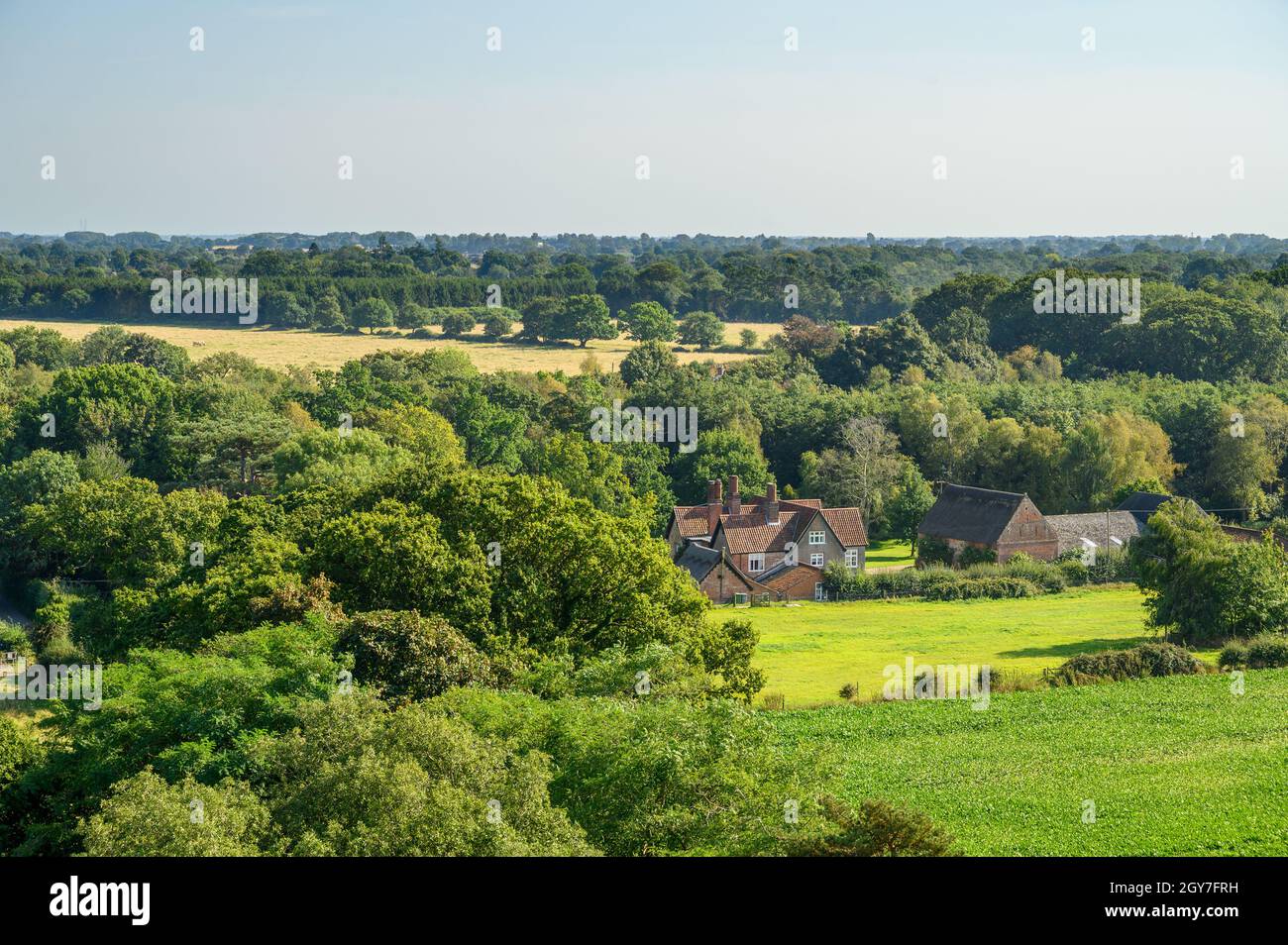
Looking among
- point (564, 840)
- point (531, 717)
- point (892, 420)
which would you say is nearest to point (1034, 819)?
point (531, 717)

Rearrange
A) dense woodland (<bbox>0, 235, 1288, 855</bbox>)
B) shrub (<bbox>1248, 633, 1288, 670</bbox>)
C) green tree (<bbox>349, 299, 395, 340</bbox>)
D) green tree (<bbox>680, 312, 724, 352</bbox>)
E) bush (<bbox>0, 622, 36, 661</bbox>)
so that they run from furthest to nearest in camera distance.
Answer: green tree (<bbox>349, 299, 395, 340</bbox>)
green tree (<bbox>680, 312, 724, 352</bbox>)
shrub (<bbox>1248, 633, 1288, 670</bbox>)
bush (<bbox>0, 622, 36, 661</bbox>)
dense woodland (<bbox>0, 235, 1288, 855</bbox>)

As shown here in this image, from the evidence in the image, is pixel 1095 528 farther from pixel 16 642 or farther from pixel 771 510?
→ pixel 16 642

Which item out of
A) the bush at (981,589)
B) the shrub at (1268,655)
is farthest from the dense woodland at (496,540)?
the bush at (981,589)

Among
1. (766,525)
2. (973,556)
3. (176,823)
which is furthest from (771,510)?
(176,823)

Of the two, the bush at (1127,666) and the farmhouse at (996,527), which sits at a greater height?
the farmhouse at (996,527)

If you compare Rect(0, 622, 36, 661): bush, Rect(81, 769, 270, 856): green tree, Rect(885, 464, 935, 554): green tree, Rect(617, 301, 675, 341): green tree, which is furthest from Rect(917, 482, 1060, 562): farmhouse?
Rect(617, 301, 675, 341): green tree

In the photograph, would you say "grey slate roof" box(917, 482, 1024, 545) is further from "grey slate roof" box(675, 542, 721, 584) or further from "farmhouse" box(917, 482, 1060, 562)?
"grey slate roof" box(675, 542, 721, 584)

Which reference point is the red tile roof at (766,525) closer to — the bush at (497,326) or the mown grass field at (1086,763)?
→ the mown grass field at (1086,763)
